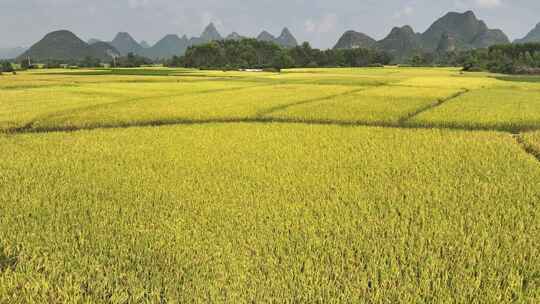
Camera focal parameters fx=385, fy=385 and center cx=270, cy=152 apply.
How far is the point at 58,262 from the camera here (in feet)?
10.8

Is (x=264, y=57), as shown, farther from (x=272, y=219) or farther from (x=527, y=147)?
(x=272, y=219)

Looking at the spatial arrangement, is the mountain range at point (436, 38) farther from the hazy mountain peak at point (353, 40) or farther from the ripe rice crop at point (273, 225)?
the ripe rice crop at point (273, 225)

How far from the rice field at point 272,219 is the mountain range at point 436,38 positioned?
14326 cm

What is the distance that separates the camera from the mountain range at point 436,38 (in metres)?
148

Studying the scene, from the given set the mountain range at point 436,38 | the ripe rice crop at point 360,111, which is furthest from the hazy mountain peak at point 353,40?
the ripe rice crop at point 360,111

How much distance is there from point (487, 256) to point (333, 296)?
4.90ft

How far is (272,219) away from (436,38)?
215 metres

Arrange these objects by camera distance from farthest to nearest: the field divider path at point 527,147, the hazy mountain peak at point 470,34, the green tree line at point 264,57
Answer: the hazy mountain peak at point 470,34 < the green tree line at point 264,57 < the field divider path at point 527,147

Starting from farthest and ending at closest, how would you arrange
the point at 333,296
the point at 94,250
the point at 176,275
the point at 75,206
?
the point at 75,206
the point at 94,250
the point at 176,275
the point at 333,296

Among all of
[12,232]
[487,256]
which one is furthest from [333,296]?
[12,232]

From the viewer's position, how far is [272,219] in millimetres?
4156

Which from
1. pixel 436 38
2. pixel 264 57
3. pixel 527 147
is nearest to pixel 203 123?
pixel 527 147

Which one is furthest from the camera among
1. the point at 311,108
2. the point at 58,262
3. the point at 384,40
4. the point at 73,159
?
the point at 384,40

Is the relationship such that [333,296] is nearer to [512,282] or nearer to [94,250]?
[512,282]
